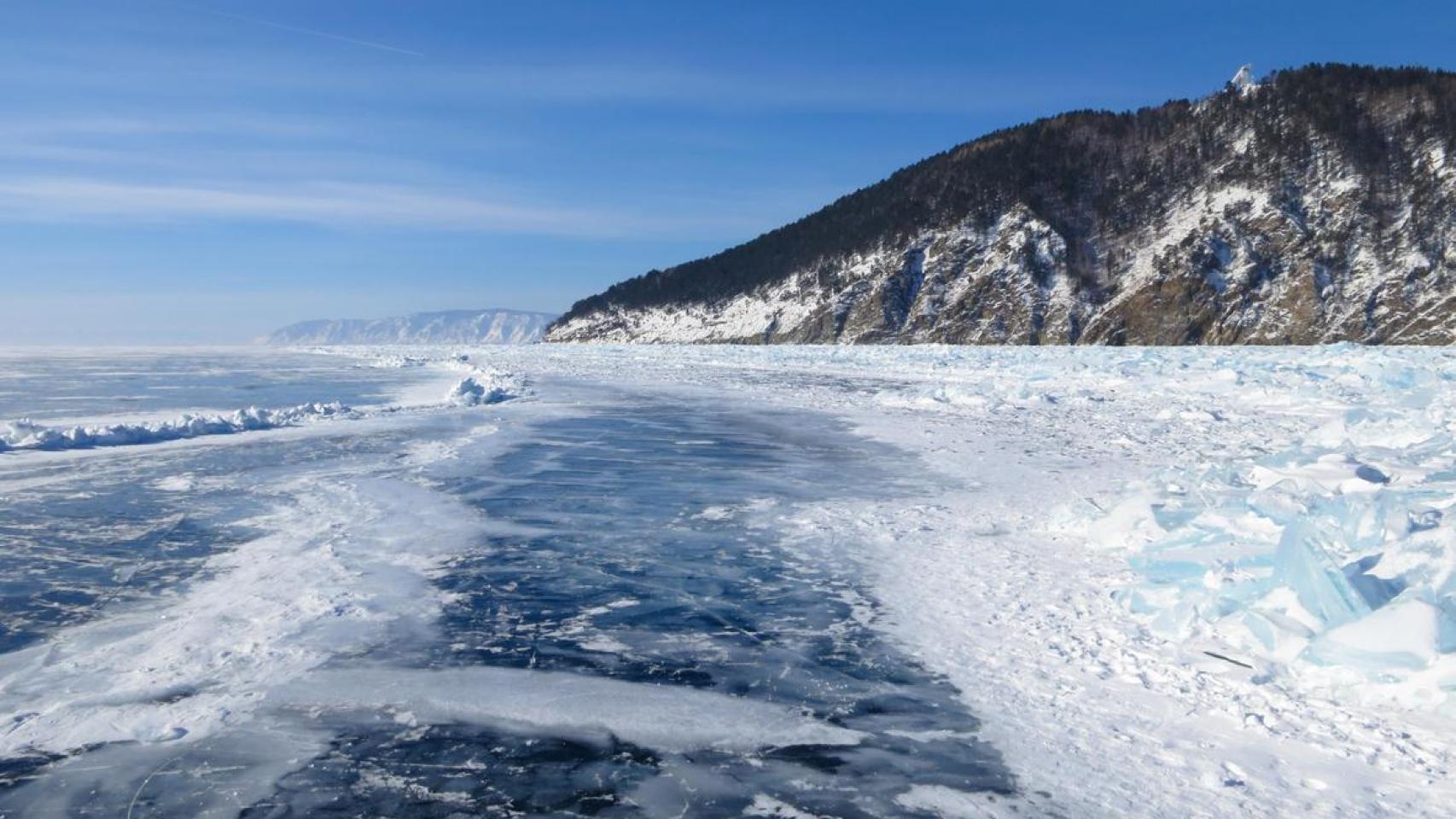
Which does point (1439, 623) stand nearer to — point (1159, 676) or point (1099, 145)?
point (1159, 676)

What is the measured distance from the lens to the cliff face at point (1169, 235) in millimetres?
59688

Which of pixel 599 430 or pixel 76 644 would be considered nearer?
pixel 76 644

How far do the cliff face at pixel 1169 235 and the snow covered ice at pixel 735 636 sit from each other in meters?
56.7

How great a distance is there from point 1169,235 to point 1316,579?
71.2 meters

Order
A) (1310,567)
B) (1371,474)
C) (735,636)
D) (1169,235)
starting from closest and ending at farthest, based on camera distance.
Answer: (1310,567) < (735,636) < (1371,474) < (1169,235)

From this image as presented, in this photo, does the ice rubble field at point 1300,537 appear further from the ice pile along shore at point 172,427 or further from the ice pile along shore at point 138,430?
the ice pile along shore at point 138,430

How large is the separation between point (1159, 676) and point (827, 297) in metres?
77.9

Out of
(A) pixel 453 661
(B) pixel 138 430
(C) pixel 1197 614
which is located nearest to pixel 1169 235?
(B) pixel 138 430

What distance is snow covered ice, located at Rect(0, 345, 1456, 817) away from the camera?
3.44 metres

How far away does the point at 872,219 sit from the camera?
8962cm

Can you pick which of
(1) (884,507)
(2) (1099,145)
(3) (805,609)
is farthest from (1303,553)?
(2) (1099,145)

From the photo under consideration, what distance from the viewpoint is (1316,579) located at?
4715 millimetres

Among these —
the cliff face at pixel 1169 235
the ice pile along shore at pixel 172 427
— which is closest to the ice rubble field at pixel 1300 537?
the ice pile along shore at pixel 172 427

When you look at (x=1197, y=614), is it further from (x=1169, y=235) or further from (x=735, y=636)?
(x=1169, y=235)
